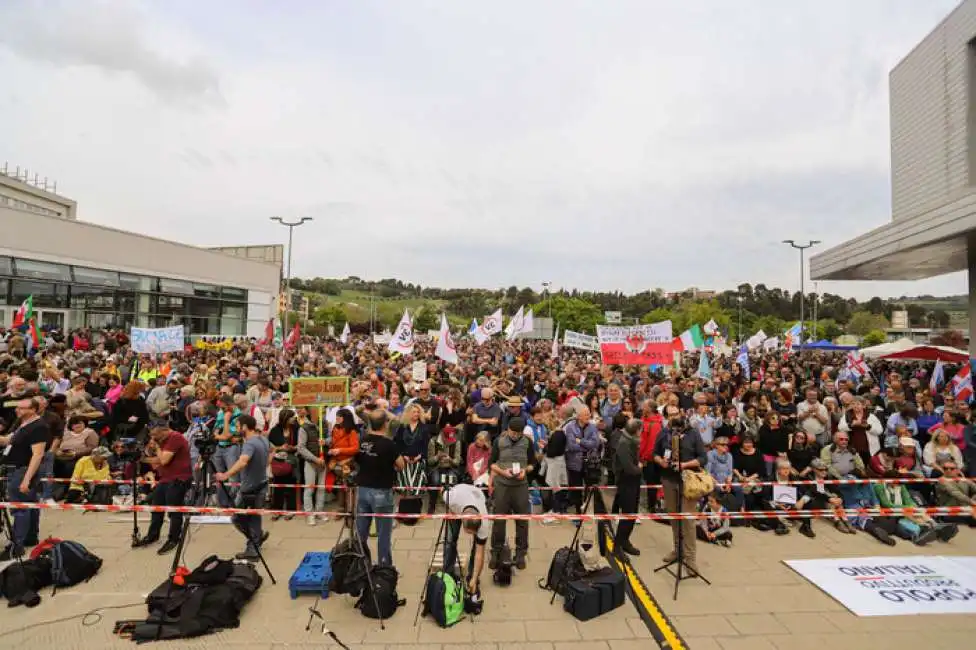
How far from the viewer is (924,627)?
5156 millimetres

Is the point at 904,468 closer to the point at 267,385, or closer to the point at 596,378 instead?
the point at 596,378

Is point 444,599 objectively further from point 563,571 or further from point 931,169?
point 931,169

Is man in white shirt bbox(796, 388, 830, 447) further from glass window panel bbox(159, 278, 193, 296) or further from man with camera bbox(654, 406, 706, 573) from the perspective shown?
glass window panel bbox(159, 278, 193, 296)

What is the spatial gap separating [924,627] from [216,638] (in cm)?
699

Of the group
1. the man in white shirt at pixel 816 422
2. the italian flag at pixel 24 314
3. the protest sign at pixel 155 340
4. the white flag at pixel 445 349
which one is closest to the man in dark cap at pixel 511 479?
the man in white shirt at pixel 816 422

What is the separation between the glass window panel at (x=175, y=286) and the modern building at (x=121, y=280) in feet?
0.25

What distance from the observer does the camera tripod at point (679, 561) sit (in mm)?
5999

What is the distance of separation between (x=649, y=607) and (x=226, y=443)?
6.31 meters

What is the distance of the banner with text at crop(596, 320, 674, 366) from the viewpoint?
13688 mm

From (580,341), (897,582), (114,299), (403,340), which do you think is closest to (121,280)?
(114,299)

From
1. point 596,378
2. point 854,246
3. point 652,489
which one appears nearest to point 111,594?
point 652,489

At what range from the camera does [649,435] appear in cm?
760

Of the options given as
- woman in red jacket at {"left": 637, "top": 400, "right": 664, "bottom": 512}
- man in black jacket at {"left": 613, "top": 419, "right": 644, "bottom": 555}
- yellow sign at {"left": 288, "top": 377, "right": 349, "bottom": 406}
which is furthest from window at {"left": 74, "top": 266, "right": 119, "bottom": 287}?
man in black jacket at {"left": 613, "top": 419, "right": 644, "bottom": 555}

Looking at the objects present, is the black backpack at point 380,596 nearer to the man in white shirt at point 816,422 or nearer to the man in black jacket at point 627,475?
the man in black jacket at point 627,475
